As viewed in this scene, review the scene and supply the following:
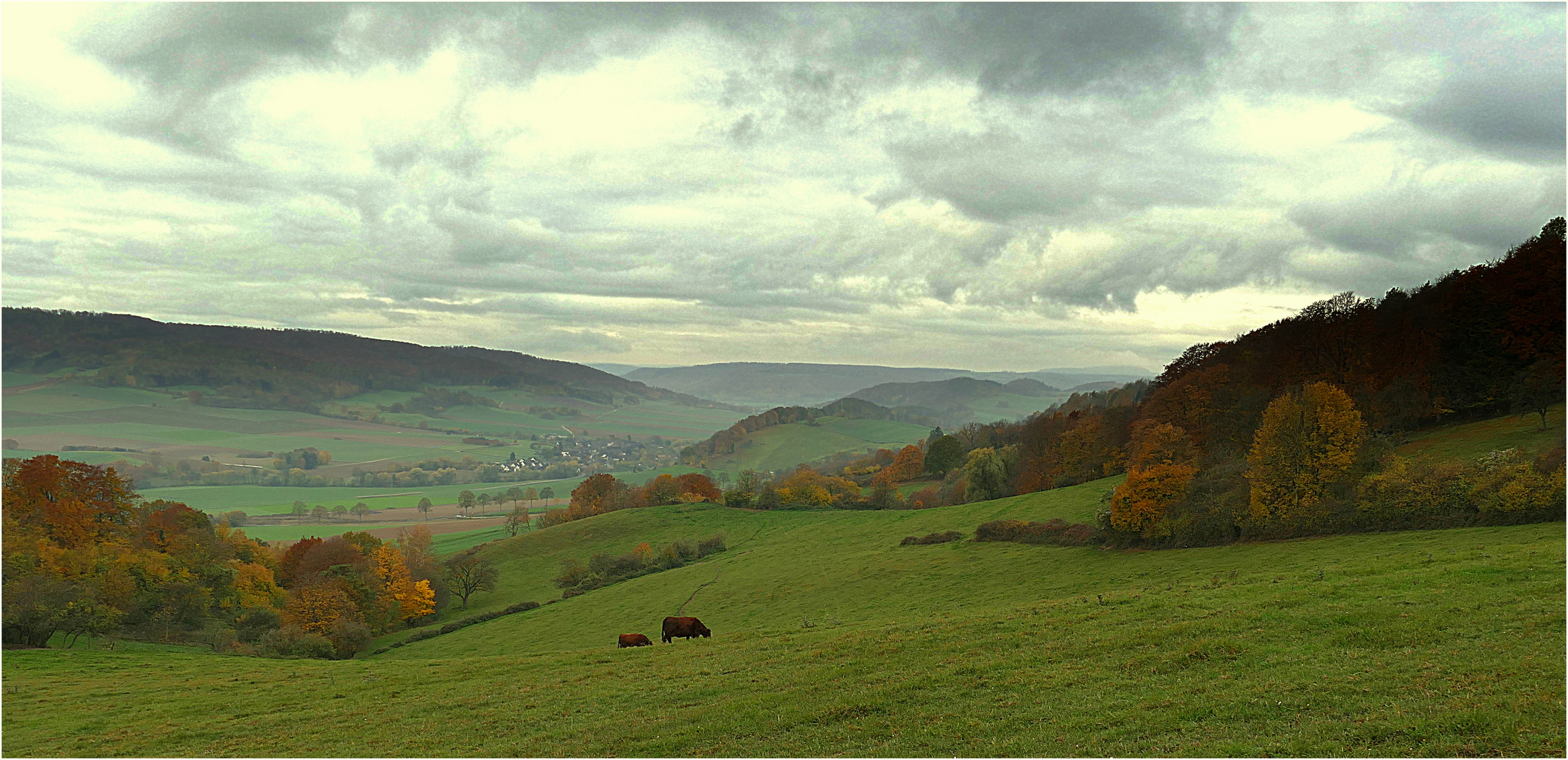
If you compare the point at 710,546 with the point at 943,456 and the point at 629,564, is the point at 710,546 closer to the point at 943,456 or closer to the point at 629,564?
the point at 629,564

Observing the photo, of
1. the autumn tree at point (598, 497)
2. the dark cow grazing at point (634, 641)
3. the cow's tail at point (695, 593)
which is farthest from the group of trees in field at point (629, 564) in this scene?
the dark cow grazing at point (634, 641)

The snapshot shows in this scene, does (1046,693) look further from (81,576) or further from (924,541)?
(81,576)

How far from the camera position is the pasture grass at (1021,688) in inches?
484

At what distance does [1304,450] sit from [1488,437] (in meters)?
13.9

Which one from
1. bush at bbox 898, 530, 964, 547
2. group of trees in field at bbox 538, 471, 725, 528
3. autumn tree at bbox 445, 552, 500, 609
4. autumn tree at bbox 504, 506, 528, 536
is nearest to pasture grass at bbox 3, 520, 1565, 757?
bush at bbox 898, 530, 964, 547

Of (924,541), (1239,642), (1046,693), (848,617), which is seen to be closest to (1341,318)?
(924,541)

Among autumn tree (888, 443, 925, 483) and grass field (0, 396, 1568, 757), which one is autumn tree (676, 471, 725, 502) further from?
grass field (0, 396, 1568, 757)

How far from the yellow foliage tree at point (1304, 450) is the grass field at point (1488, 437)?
635 cm

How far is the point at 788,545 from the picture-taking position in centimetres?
7331

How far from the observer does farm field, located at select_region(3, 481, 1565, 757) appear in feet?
40.8

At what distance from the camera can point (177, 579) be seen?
5169cm

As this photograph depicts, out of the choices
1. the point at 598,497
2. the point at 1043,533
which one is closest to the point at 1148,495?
the point at 1043,533

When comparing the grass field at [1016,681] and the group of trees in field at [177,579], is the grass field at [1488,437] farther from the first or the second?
the group of trees in field at [177,579]

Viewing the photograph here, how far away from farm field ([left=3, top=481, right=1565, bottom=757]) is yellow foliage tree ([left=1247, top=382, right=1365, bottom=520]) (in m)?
4.04
